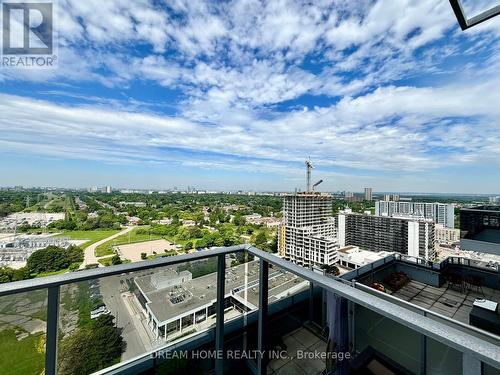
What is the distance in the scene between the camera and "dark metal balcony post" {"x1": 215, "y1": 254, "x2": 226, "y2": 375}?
1.12m

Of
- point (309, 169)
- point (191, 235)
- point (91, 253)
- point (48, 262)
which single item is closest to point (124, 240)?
point (91, 253)

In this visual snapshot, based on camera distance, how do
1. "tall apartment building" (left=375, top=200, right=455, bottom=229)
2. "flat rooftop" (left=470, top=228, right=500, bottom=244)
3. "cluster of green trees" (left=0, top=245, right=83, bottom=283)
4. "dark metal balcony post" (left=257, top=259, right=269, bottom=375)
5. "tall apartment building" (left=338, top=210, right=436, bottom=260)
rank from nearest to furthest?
"dark metal balcony post" (left=257, top=259, right=269, bottom=375) → "flat rooftop" (left=470, top=228, right=500, bottom=244) → "cluster of green trees" (left=0, top=245, right=83, bottom=283) → "tall apartment building" (left=338, top=210, right=436, bottom=260) → "tall apartment building" (left=375, top=200, right=455, bottom=229)

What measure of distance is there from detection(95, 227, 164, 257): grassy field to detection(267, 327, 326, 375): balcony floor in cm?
1661

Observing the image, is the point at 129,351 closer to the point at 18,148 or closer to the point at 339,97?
the point at 339,97

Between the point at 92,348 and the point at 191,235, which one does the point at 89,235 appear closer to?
the point at 191,235

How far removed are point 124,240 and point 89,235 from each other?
13.1ft

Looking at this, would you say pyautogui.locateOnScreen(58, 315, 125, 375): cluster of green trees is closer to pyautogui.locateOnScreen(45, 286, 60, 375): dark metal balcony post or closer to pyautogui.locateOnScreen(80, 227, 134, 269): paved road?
pyautogui.locateOnScreen(45, 286, 60, 375): dark metal balcony post

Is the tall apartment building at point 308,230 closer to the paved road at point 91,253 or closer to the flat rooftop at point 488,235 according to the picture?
the paved road at point 91,253

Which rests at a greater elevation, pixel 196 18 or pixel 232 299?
pixel 196 18

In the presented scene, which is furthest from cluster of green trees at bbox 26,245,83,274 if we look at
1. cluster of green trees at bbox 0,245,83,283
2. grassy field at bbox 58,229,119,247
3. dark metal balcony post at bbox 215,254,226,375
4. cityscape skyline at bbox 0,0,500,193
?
dark metal balcony post at bbox 215,254,226,375

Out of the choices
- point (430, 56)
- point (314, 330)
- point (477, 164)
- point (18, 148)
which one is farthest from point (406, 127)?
point (18, 148)

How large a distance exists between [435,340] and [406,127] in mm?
15464

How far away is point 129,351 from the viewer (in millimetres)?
999

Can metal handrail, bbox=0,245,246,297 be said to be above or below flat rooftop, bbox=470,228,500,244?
above
